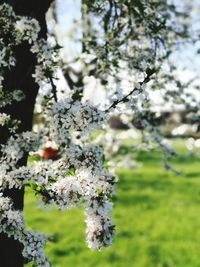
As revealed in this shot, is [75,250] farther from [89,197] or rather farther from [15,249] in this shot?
[89,197]

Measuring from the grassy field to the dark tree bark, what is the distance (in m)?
1.16

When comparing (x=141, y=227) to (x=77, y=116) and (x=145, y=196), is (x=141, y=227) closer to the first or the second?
(x=145, y=196)

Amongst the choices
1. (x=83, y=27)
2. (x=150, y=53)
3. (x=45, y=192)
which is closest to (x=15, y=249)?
(x=45, y=192)

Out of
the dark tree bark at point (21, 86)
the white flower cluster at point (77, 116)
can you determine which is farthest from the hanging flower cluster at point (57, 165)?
the dark tree bark at point (21, 86)

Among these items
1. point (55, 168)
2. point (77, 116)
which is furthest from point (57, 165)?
point (77, 116)

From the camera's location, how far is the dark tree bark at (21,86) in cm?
524

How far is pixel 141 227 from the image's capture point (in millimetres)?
15773

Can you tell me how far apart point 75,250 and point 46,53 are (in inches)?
355

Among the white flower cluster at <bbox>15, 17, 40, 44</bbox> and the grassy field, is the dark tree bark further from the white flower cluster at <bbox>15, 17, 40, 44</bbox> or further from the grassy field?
the grassy field

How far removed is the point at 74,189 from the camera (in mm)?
3766

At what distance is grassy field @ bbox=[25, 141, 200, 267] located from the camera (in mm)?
12195

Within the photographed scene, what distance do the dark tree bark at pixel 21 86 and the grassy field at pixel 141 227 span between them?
1162 millimetres

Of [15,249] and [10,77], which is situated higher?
[10,77]

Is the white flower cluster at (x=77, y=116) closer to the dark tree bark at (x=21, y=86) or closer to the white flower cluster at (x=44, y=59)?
the white flower cluster at (x=44, y=59)
